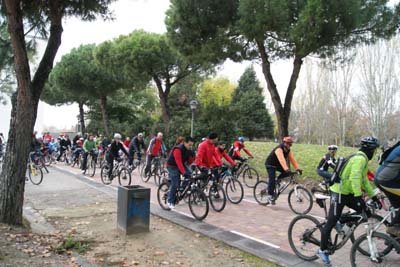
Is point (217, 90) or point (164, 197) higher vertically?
point (217, 90)

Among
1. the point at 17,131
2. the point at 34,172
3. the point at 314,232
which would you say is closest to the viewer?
the point at 314,232

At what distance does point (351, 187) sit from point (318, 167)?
4.93 metres

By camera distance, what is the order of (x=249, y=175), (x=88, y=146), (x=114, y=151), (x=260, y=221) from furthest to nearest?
1. (x=88, y=146)
2. (x=249, y=175)
3. (x=114, y=151)
4. (x=260, y=221)

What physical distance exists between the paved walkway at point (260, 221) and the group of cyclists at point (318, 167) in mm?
436

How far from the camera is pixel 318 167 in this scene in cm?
982

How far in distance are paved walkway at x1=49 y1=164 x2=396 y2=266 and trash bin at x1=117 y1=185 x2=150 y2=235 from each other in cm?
138

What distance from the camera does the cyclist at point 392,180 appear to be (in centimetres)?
456

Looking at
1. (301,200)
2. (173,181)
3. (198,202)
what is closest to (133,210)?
(198,202)

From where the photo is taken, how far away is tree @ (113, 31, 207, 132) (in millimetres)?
22344

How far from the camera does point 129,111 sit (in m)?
37.8

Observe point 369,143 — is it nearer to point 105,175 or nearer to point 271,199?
point 271,199

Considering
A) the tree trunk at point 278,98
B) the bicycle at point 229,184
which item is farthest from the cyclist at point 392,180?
the tree trunk at point 278,98

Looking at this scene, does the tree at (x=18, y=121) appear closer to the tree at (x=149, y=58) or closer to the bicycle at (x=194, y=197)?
the bicycle at (x=194, y=197)

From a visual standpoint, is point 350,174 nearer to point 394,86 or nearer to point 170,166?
point 170,166
